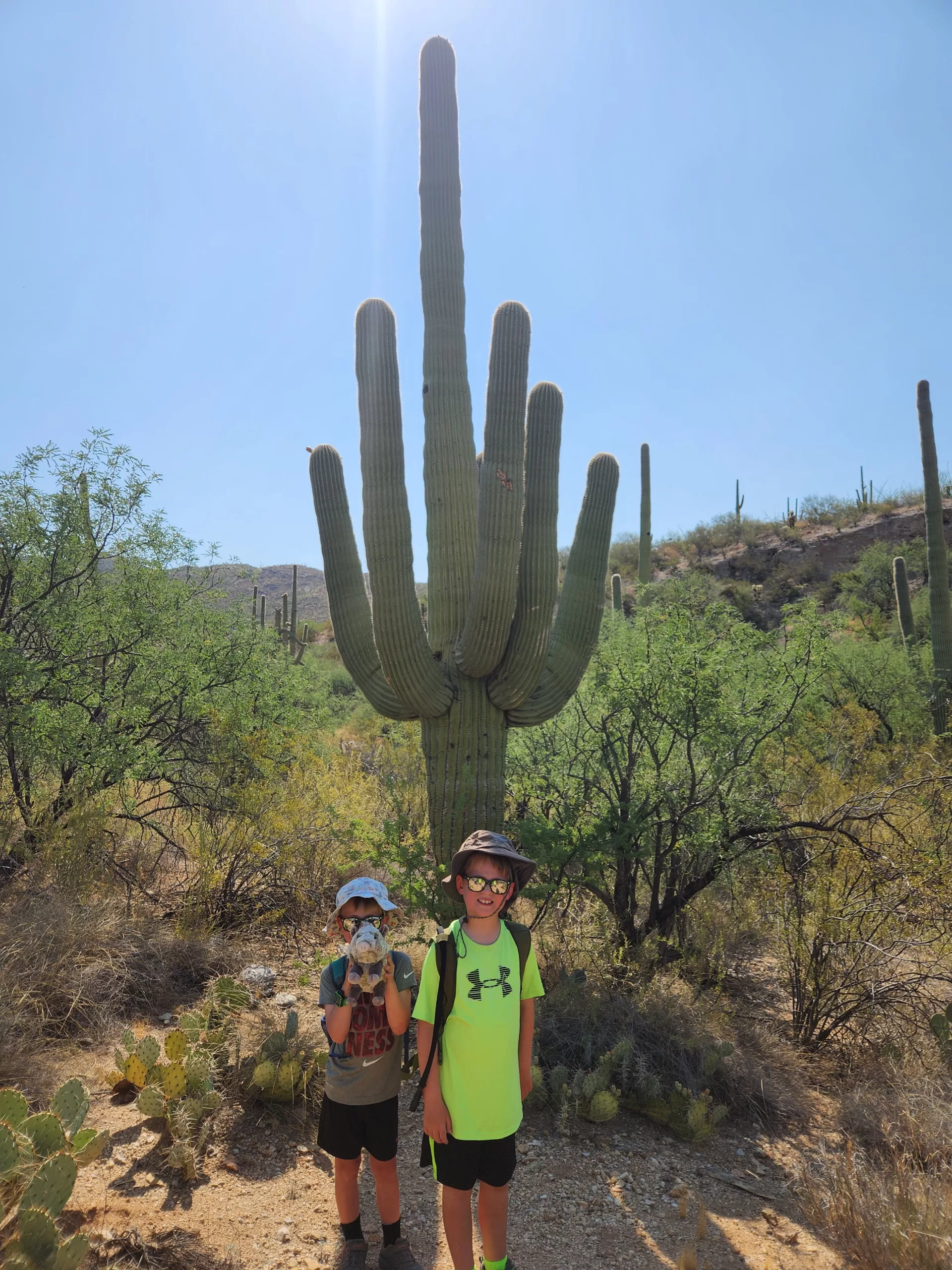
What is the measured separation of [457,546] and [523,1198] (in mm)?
3950

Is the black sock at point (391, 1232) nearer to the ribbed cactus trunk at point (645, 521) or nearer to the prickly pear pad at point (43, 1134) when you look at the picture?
the prickly pear pad at point (43, 1134)

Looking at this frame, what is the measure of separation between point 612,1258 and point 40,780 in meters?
5.75

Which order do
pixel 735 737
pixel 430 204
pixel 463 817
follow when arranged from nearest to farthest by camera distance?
pixel 463 817 → pixel 735 737 → pixel 430 204

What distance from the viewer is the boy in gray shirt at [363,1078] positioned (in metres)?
2.69

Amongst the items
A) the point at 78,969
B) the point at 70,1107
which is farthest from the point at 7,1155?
the point at 78,969

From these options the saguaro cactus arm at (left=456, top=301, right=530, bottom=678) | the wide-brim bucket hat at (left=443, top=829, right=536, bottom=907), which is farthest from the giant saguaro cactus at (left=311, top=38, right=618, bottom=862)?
the wide-brim bucket hat at (left=443, top=829, right=536, bottom=907)

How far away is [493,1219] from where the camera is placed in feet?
8.57

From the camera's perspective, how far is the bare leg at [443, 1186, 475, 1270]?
100 inches

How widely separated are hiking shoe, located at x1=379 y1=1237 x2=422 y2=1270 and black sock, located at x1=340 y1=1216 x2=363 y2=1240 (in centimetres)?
12

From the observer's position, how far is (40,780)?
21.6 ft

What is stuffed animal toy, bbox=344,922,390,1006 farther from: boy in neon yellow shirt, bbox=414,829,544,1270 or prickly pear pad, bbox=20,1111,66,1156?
prickly pear pad, bbox=20,1111,66,1156

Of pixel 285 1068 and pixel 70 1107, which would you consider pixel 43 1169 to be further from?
pixel 285 1068

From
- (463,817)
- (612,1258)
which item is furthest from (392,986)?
(463,817)

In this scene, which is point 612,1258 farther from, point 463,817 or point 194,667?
point 194,667
